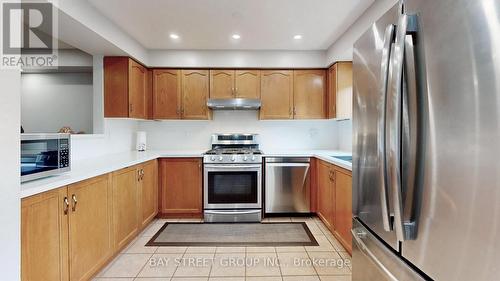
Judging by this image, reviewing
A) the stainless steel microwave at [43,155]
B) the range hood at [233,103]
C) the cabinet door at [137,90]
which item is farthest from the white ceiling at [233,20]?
the stainless steel microwave at [43,155]

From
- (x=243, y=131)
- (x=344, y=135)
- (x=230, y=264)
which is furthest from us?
(x=243, y=131)

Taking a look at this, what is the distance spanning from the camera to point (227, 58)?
3.78 meters

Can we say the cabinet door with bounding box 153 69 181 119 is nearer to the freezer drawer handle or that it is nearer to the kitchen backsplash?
the kitchen backsplash

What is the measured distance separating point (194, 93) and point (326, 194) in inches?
91.3

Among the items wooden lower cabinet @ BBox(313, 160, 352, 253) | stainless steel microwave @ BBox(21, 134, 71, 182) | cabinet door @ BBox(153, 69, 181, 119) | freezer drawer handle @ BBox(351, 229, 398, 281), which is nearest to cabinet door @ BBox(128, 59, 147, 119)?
cabinet door @ BBox(153, 69, 181, 119)

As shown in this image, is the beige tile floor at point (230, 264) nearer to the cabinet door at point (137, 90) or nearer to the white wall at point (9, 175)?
the white wall at point (9, 175)

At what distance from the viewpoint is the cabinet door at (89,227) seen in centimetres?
179

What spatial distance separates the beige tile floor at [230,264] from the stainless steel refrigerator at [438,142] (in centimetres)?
120

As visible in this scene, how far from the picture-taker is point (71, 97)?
4363 millimetres

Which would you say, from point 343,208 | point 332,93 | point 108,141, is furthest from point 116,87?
point 343,208

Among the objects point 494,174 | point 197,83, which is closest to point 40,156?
point 494,174

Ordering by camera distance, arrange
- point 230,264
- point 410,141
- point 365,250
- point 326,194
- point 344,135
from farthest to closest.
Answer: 1. point 344,135
2. point 326,194
3. point 230,264
4. point 365,250
5. point 410,141

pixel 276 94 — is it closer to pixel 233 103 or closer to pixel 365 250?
pixel 233 103

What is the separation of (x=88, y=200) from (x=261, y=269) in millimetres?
1535
